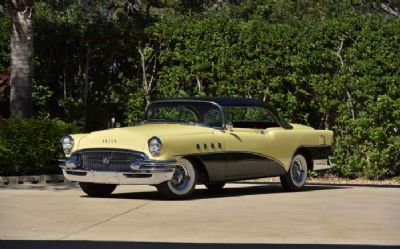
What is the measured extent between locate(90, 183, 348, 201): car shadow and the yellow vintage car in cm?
26

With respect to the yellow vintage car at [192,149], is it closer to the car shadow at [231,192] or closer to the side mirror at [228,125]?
the side mirror at [228,125]

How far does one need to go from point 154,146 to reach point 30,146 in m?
5.05

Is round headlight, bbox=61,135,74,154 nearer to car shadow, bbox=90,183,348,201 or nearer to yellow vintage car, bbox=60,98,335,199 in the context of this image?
yellow vintage car, bbox=60,98,335,199

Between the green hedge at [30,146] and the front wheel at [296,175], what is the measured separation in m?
4.71

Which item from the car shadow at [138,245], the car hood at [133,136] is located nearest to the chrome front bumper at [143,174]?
the car hood at [133,136]

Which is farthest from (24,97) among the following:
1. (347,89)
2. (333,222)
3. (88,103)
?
(333,222)

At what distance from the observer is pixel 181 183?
1459 cm

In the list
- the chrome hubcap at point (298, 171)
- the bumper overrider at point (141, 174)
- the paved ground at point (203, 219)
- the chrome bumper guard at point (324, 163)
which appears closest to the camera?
the paved ground at point (203, 219)

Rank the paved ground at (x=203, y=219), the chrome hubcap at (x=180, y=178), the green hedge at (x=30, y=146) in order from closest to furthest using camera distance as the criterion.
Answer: the paved ground at (x=203, y=219), the chrome hubcap at (x=180, y=178), the green hedge at (x=30, y=146)

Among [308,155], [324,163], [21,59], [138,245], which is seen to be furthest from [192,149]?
[21,59]

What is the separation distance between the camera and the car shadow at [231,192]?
50.1ft

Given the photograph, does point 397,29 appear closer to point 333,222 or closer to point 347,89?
point 347,89

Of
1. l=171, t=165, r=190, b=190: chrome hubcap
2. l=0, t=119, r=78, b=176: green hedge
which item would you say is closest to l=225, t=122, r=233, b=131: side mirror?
l=171, t=165, r=190, b=190: chrome hubcap

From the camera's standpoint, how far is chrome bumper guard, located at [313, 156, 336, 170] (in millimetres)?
17889
